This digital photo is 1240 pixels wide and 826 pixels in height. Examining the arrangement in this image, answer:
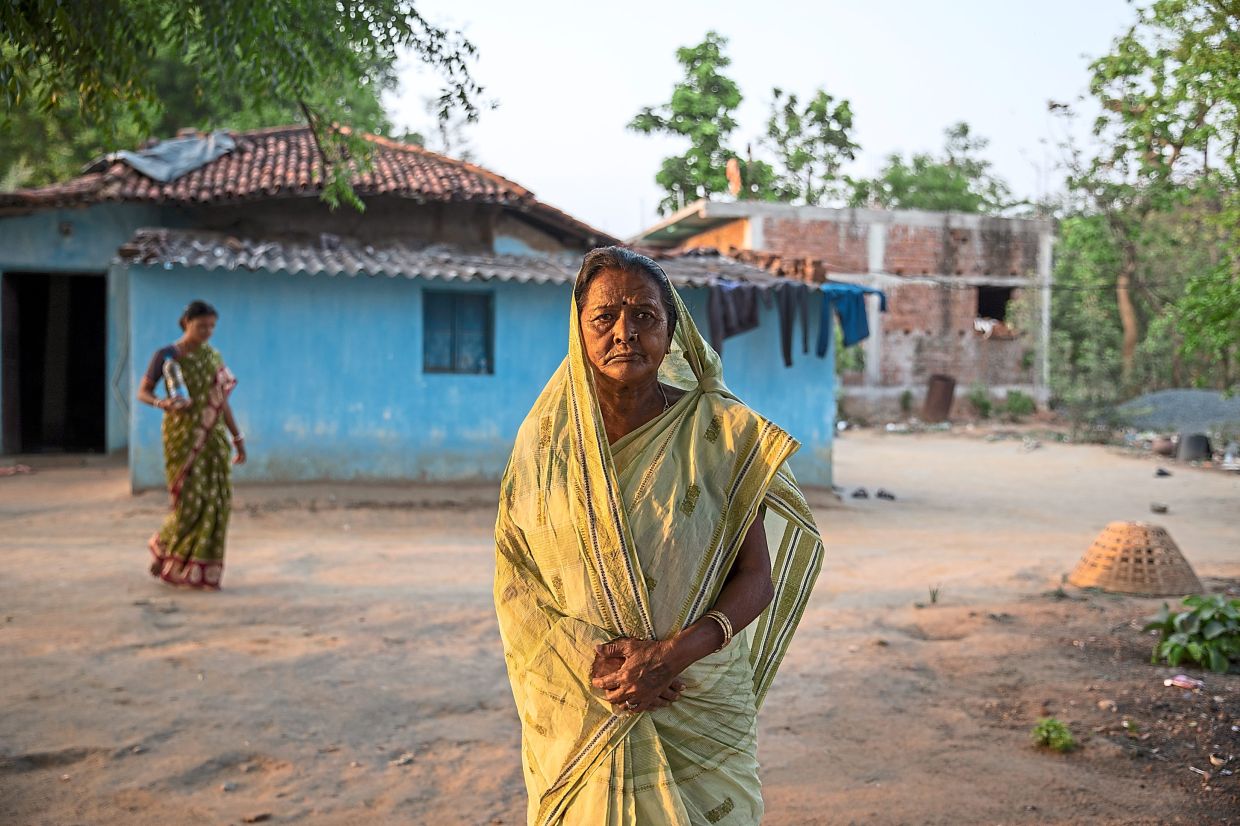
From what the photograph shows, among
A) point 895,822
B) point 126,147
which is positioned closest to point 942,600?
point 895,822

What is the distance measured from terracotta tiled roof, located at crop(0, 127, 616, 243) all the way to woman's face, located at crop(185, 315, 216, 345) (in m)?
5.51

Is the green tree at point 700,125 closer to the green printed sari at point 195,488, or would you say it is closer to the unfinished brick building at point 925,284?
the unfinished brick building at point 925,284

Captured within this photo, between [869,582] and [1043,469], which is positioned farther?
[1043,469]

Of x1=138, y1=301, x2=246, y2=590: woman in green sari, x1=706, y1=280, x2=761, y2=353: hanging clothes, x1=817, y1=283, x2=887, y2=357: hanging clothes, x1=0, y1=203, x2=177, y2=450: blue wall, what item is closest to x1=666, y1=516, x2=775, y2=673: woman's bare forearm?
x1=138, y1=301, x2=246, y2=590: woman in green sari

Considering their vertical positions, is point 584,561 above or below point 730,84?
below

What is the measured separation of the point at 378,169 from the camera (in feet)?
45.3

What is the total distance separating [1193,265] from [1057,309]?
3.41 meters

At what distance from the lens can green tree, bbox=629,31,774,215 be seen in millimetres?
27500

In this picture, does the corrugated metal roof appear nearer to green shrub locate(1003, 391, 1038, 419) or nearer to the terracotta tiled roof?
the terracotta tiled roof

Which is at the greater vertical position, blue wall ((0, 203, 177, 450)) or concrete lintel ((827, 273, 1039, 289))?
concrete lintel ((827, 273, 1039, 289))

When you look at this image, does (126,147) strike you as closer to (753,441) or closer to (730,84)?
(730,84)

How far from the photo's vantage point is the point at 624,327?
2.07m

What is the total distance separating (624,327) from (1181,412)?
24.4m

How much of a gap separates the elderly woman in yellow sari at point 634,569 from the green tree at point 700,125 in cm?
2600
